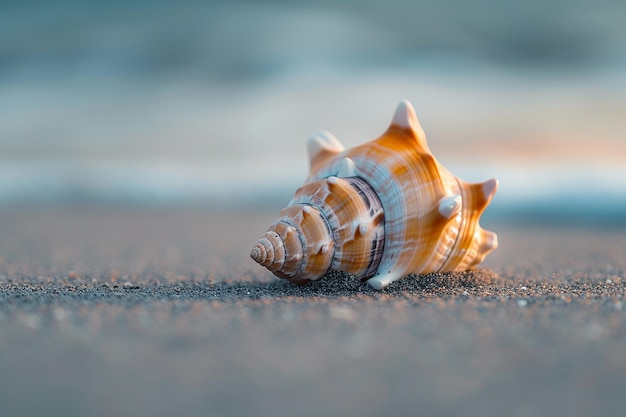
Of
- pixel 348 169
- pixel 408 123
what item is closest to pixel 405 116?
pixel 408 123

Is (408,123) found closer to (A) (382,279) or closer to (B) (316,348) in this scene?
(A) (382,279)

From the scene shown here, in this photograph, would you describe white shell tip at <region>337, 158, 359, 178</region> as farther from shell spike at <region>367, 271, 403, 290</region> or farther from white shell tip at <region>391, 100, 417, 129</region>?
shell spike at <region>367, 271, 403, 290</region>

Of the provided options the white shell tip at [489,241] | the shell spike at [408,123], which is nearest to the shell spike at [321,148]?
the shell spike at [408,123]

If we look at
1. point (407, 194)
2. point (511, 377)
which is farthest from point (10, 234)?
point (511, 377)

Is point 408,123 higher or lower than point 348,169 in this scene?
higher

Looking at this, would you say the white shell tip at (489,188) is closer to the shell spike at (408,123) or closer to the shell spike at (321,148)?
the shell spike at (408,123)

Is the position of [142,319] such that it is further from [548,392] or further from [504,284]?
[504,284]
